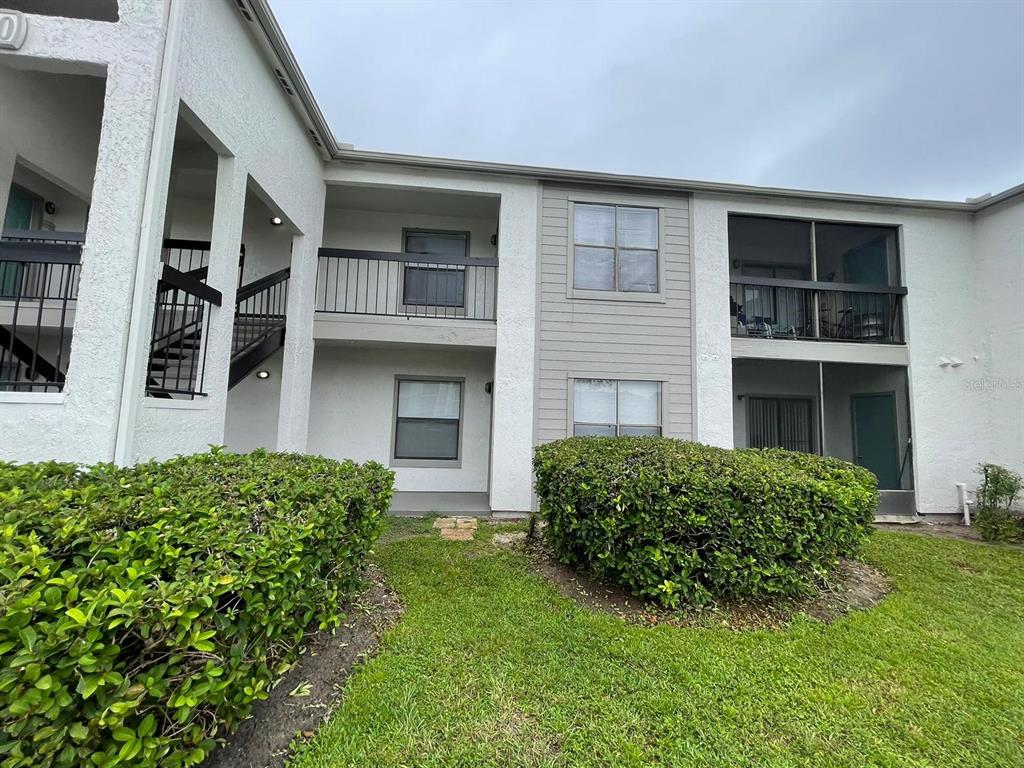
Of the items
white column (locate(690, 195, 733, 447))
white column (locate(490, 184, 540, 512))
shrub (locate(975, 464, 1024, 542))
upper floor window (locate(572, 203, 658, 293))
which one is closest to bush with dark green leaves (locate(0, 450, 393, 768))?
white column (locate(490, 184, 540, 512))

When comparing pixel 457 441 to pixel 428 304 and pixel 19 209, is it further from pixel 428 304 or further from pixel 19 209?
pixel 19 209

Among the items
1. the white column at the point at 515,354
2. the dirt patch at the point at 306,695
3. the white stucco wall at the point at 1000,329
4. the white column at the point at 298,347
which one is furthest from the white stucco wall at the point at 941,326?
the white column at the point at 298,347

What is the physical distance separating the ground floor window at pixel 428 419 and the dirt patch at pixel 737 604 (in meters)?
4.27

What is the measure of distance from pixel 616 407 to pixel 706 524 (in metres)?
4.22

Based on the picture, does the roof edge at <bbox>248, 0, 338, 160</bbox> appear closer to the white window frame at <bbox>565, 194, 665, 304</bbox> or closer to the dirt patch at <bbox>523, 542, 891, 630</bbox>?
the white window frame at <bbox>565, 194, 665, 304</bbox>

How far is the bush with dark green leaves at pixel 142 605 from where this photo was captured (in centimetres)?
132

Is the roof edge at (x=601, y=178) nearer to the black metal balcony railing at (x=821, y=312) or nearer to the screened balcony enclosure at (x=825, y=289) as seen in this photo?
the screened balcony enclosure at (x=825, y=289)

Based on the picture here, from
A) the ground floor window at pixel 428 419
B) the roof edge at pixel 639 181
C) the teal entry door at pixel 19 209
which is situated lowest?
the ground floor window at pixel 428 419

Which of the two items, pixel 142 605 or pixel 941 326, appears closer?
pixel 142 605

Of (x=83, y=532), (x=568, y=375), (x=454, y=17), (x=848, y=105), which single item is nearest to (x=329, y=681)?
(x=83, y=532)

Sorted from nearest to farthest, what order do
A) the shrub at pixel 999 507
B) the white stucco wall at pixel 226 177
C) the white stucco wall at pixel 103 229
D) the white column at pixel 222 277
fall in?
1. the white stucco wall at pixel 103 229
2. the white stucco wall at pixel 226 177
3. the white column at pixel 222 277
4. the shrub at pixel 999 507

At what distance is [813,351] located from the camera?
8.15m

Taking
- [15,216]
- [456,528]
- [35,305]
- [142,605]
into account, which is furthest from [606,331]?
[15,216]

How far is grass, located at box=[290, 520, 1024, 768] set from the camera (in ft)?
7.25
